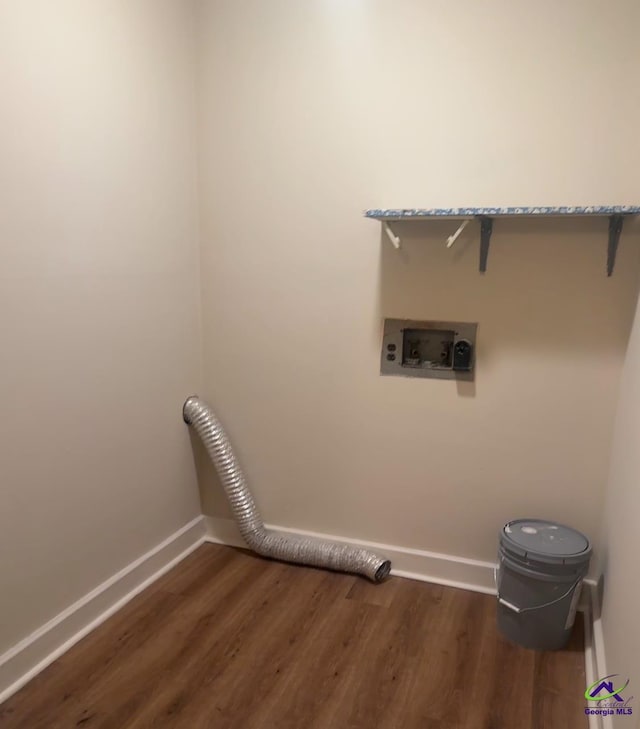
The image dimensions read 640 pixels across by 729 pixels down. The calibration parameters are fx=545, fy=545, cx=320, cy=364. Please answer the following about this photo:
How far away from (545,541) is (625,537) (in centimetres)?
38

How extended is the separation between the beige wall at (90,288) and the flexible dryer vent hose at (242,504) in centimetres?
11

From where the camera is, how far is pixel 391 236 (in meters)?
2.18

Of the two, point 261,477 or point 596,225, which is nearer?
point 596,225

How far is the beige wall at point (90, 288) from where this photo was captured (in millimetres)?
1655

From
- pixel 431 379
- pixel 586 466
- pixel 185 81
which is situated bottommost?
pixel 586 466

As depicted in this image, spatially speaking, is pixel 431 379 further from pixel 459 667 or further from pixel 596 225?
pixel 459 667

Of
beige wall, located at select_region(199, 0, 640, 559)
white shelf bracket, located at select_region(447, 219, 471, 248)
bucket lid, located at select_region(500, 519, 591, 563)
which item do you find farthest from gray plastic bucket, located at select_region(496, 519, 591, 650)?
white shelf bracket, located at select_region(447, 219, 471, 248)

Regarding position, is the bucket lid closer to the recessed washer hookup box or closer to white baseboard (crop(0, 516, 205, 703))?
the recessed washer hookup box

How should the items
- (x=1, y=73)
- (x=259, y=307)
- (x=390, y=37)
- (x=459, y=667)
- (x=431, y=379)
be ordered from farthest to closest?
(x=259, y=307)
(x=431, y=379)
(x=390, y=37)
(x=459, y=667)
(x=1, y=73)

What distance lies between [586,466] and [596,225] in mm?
917

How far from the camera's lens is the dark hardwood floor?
1654mm

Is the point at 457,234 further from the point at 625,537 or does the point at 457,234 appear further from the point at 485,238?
the point at 625,537

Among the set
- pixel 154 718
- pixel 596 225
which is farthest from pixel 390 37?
pixel 154 718

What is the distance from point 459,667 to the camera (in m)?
1.88
